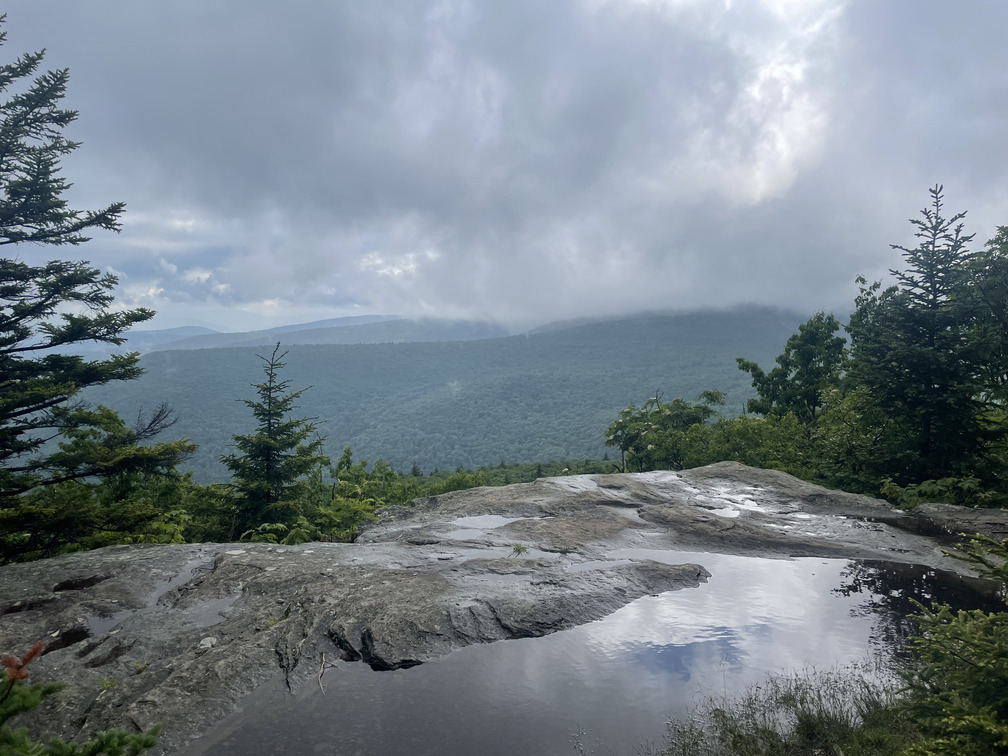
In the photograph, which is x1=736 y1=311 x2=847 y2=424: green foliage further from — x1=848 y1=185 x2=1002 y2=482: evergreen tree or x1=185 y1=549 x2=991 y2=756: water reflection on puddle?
x1=185 y1=549 x2=991 y2=756: water reflection on puddle

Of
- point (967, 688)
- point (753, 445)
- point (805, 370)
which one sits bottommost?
point (753, 445)

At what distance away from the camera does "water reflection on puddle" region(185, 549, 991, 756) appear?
4.34 m

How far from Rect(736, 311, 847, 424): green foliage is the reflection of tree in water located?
90.6ft

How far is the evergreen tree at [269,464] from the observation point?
12.8 m

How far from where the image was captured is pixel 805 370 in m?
34.4

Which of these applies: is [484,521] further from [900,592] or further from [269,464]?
[900,592]

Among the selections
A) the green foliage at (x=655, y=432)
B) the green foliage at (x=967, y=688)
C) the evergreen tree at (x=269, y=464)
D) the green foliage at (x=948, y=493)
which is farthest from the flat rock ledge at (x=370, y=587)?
the green foliage at (x=655, y=432)

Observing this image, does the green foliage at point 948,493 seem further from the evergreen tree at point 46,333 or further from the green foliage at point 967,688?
the evergreen tree at point 46,333

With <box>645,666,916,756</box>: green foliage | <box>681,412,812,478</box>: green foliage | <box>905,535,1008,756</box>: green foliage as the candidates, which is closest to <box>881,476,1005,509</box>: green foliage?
<box>681,412,812,478</box>: green foliage

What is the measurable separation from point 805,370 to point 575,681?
3531 cm

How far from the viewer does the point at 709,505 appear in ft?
38.9

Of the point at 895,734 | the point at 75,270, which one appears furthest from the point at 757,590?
the point at 75,270

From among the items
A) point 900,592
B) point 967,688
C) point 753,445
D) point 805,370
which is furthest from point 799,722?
point 805,370

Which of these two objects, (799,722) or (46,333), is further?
(46,333)
